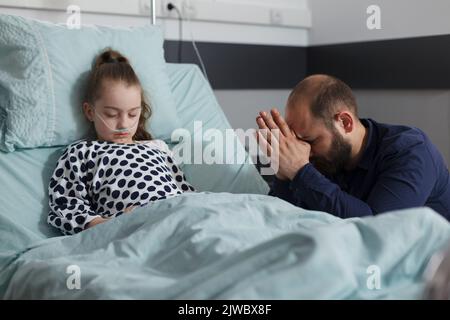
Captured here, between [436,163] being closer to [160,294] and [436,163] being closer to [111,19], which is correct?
[160,294]

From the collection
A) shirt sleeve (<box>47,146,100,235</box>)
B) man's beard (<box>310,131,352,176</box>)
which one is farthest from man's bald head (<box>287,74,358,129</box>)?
shirt sleeve (<box>47,146,100,235</box>)

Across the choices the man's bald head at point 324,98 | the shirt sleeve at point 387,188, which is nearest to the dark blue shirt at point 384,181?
the shirt sleeve at point 387,188

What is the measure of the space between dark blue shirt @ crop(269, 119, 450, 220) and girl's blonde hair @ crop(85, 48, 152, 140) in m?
0.49

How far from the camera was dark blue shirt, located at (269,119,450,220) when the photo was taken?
1568 mm

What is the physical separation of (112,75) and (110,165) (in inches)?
10.2

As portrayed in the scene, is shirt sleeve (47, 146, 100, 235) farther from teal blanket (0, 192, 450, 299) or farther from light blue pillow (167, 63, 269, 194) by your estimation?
light blue pillow (167, 63, 269, 194)

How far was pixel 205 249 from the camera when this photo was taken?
3.81 feet

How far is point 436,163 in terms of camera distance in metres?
1.64

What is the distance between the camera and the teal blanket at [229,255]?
95 cm

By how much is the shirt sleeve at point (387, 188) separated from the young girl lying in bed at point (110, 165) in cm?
37

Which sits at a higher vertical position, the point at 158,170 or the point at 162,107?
the point at 162,107

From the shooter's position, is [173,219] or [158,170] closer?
[173,219]

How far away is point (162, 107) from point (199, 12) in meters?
0.80
